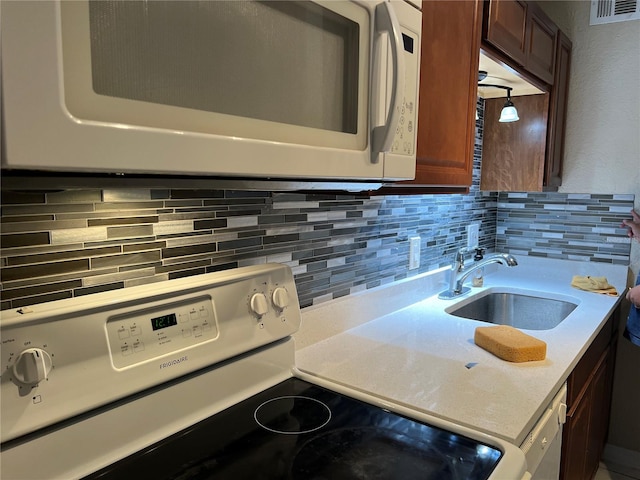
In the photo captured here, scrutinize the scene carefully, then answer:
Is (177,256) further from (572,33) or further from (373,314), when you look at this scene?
(572,33)

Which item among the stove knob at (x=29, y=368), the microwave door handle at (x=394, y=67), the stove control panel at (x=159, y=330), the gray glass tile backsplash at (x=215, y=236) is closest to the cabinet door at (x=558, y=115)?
the gray glass tile backsplash at (x=215, y=236)

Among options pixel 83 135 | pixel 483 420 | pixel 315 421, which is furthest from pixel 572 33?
pixel 83 135

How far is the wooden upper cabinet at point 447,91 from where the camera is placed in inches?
46.2

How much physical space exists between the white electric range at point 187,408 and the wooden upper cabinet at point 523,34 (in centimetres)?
104

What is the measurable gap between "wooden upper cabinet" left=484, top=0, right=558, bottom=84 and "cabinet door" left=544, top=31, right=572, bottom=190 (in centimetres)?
10

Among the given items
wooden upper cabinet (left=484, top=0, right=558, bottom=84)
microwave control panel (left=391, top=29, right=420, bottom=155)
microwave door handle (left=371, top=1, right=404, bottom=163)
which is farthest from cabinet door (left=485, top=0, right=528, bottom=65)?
microwave door handle (left=371, top=1, right=404, bottom=163)

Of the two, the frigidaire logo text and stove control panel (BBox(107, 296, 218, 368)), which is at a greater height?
stove control panel (BBox(107, 296, 218, 368))

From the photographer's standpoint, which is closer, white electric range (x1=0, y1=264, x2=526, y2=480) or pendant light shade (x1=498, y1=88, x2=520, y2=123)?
white electric range (x1=0, y1=264, x2=526, y2=480)

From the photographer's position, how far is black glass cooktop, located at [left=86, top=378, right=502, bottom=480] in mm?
754

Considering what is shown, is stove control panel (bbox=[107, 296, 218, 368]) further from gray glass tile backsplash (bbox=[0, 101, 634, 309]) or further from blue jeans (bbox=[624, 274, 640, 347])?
blue jeans (bbox=[624, 274, 640, 347])

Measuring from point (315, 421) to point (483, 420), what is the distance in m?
0.32

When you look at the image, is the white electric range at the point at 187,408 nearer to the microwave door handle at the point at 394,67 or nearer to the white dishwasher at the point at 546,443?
the white dishwasher at the point at 546,443

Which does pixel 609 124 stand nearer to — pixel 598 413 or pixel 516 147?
pixel 516 147

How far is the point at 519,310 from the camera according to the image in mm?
2098
